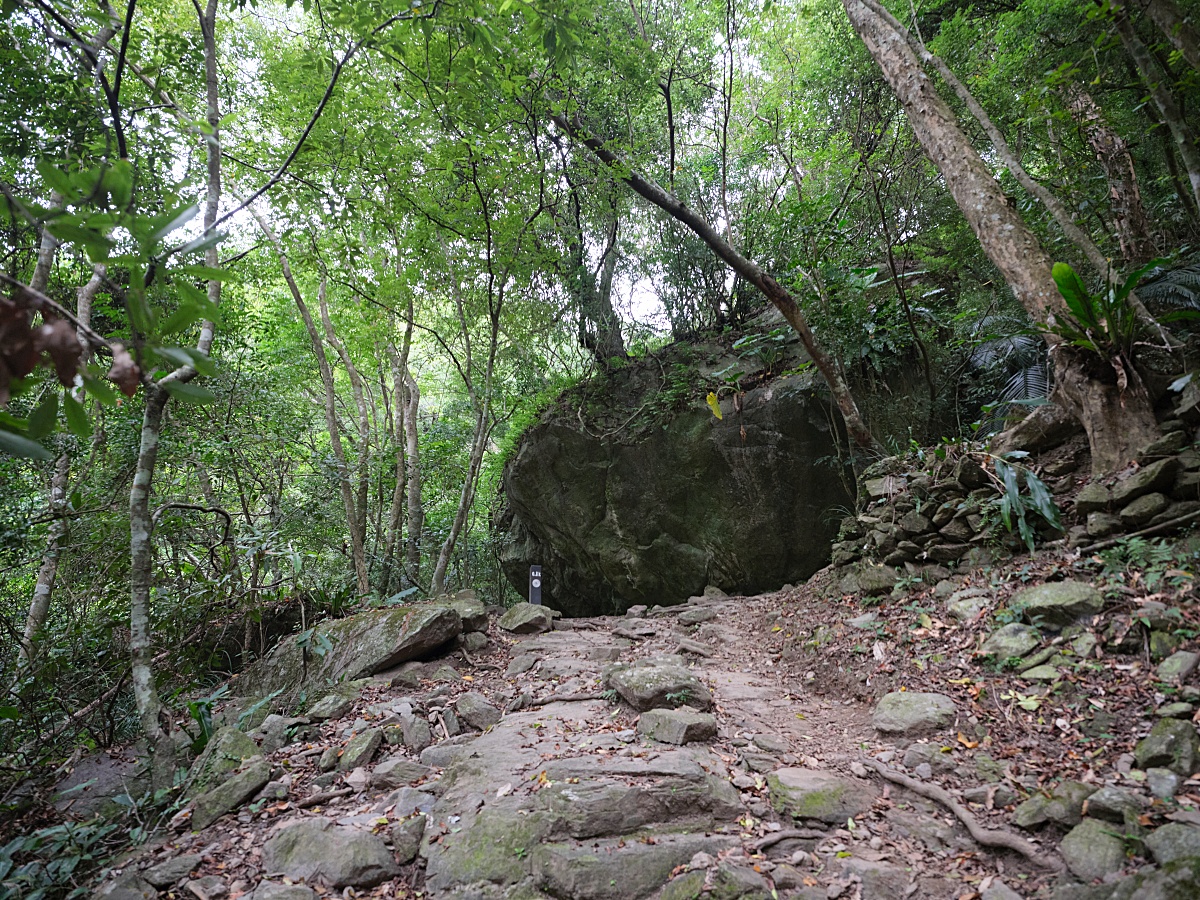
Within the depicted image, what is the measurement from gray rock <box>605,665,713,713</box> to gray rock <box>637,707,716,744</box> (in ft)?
0.80

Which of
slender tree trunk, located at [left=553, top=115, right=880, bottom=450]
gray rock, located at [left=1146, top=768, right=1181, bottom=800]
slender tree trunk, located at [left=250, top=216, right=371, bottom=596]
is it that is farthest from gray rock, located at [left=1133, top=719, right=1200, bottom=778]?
slender tree trunk, located at [left=250, top=216, right=371, bottom=596]

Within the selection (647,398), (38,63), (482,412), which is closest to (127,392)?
(38,63)

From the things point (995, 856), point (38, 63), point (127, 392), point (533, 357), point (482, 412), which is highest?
point (38, 63)

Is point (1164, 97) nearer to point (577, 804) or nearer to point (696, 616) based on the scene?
point (696, 616)

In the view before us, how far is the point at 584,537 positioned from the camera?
973 centimetres

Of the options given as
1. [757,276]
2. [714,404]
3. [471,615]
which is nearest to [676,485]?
[714,404]

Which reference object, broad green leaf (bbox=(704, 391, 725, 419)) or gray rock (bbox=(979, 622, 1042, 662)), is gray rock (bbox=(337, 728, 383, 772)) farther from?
broad green leaf (bbox=(704, 391, 725, 419))

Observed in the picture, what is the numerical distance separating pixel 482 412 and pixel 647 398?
10.8 ft

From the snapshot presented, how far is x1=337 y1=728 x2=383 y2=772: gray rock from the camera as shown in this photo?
3.50 m

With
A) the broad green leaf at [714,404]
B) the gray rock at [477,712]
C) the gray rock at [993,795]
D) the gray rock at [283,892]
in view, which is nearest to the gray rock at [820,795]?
the gray rock at [993,795]

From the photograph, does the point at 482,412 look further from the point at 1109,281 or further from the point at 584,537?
the point at 1109,281

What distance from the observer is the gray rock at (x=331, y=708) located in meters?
4.09

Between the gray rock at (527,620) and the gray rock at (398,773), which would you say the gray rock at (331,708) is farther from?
the gray rock at (527,620)

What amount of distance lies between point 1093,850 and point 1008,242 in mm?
4563
